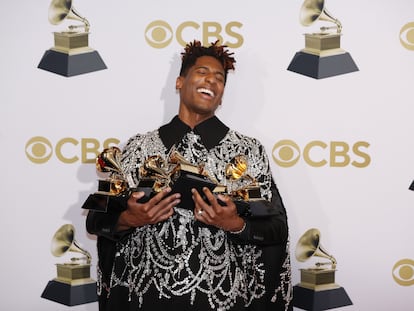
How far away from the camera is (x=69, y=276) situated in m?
2.44

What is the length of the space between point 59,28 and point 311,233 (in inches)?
53.9

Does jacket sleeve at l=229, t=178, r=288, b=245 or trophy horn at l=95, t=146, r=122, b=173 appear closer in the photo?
trophy horn at l=95, t=146, r=122, b=173

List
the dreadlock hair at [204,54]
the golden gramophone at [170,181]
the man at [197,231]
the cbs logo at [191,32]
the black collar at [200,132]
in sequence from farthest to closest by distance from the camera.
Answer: the cbs logo at [191,32] < the dreadlock hair at [204,54] < the black collar at [200,132] < the man at [197,231] < the golden gramophone at [170,181]

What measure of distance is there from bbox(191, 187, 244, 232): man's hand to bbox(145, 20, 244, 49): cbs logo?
38.0 inches

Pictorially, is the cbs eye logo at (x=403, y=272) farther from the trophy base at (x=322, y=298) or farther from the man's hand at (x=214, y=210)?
the man's hand at (x=214, y=210)

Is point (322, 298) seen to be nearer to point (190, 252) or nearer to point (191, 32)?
point (190, 252)

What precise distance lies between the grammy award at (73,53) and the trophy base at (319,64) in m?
0.81

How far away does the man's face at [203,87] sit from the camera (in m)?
2.04

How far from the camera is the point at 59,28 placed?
2.45m

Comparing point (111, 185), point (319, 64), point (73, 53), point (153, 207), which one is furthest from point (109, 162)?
point (319, 64)

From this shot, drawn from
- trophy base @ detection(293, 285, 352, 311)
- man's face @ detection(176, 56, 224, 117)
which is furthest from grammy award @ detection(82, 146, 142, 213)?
trophy base @ detection(293, 285, 352, 311)

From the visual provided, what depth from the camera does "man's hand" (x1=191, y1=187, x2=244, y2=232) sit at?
64.6 inches

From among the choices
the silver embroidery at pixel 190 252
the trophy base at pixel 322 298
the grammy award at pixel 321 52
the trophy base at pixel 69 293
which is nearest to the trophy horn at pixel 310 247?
the trophy base at pixel 322 298

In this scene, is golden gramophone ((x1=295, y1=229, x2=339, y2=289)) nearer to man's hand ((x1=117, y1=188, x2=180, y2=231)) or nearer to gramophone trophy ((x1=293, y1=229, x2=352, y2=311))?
gramophone trophy ((x1=293, y1=229, x2=352, y2=311))
